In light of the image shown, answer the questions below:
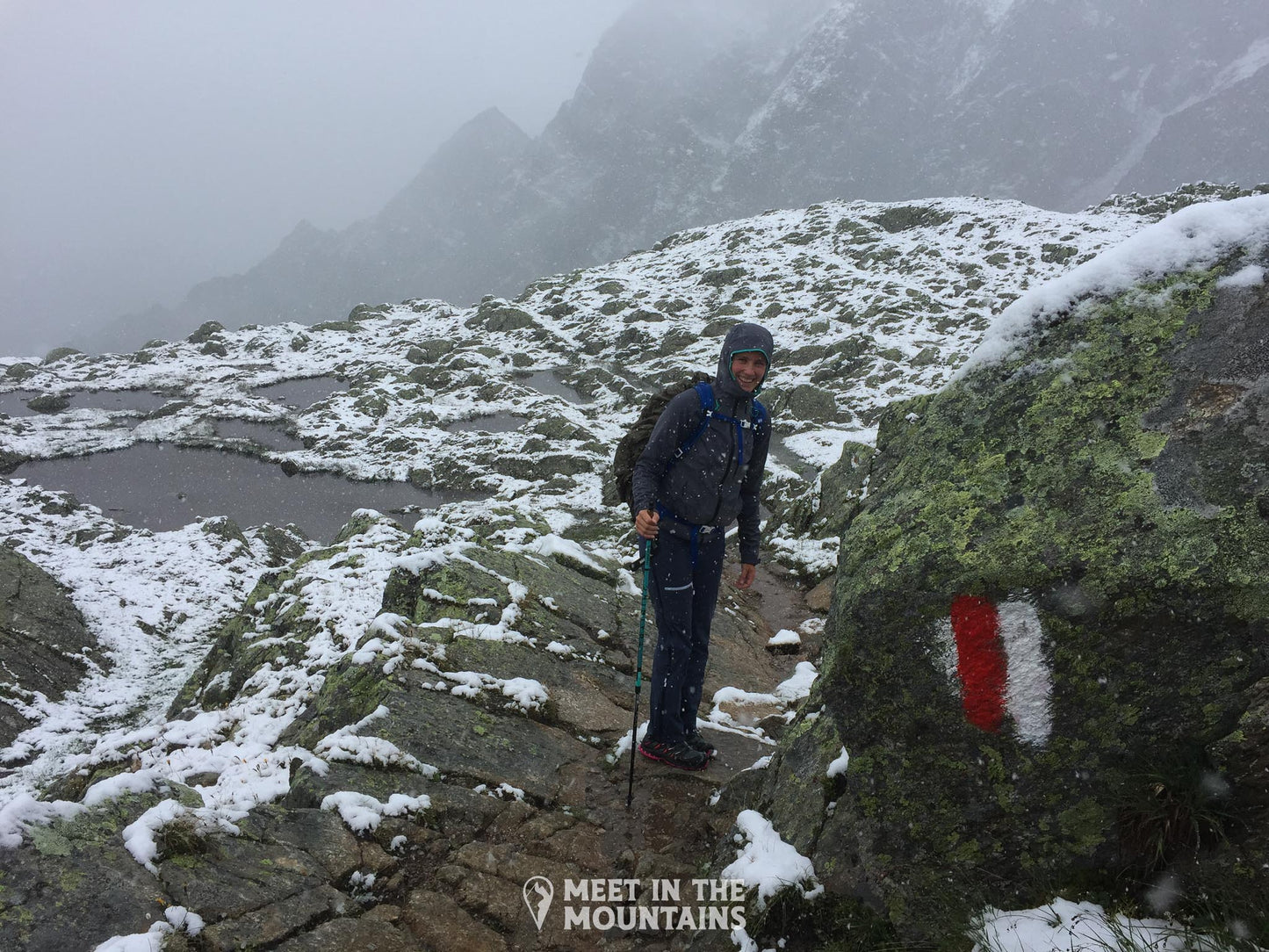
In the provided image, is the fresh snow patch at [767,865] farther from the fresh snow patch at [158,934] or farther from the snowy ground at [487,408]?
the fresh snow patch at [158,934]

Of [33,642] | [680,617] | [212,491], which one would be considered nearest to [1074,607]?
[680,617]

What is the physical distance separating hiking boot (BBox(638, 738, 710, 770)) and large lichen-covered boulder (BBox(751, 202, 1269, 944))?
2.32m

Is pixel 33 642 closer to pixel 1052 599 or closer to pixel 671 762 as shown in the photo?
pixel 671 762

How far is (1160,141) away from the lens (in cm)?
17050

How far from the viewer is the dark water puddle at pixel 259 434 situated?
1163 inches

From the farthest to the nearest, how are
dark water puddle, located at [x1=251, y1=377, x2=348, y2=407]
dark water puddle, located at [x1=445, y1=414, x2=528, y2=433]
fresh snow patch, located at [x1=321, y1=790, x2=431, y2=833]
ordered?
dark water puddle, located at [x1=251, y1=377, x2=348, y2=407]
dark water puddle, located at [x1=445, y1=414, x2=528, y2=433]
fresh snow patch, located at [x1=321, y1=790, x2=431, y2=833]

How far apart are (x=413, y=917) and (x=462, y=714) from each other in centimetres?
211

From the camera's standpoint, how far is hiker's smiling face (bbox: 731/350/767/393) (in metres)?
4.84

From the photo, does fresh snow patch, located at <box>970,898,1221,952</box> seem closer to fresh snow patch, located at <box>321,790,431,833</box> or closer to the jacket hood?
the jacket hood

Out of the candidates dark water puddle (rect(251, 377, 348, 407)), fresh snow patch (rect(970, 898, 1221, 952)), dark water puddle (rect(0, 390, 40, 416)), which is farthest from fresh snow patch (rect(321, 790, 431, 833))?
dark water puddle (rect(0, 390, 40, 416))

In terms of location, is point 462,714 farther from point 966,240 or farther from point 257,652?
point 966,240

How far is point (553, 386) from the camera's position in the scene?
3597cm

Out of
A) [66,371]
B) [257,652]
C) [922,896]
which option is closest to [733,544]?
[257,652]

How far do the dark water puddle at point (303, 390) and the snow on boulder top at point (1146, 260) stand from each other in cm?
3720
